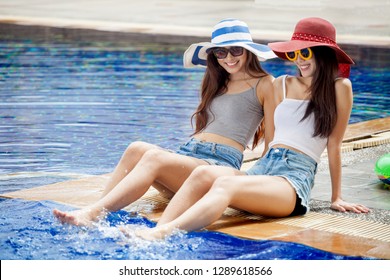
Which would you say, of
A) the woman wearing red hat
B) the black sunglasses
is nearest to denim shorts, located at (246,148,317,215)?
the woman wearing red hat

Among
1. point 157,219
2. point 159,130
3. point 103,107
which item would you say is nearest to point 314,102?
point 157,219

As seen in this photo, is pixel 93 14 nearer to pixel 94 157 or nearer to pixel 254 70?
pixel 94 157

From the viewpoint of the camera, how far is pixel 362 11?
2088 cm

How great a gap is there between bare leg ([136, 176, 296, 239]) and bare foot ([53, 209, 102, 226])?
16.0 inches

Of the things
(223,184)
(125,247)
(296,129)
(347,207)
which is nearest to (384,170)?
(347,207)

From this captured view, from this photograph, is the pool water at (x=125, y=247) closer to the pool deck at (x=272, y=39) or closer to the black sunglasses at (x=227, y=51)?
the pool deck at (x=272, y=39)

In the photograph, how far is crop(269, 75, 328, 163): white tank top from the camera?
4836 millimetres

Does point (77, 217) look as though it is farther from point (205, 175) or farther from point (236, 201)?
point (236, 201)

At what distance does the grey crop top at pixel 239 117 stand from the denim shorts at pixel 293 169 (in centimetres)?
25

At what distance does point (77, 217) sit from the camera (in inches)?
179

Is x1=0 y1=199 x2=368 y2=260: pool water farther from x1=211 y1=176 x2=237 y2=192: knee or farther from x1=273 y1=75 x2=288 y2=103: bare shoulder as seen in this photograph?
x1=273 y1=75 x2=288 y2=103: bare shoulder

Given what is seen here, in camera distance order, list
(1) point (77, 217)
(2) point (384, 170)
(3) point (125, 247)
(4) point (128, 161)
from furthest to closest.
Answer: (2) point (384, 170)
(4) point (128, 161)
(1) point (77, 217)
(3) point (125, 247)

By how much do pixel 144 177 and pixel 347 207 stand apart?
122 cm

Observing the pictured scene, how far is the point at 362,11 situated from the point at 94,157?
1511 cm
